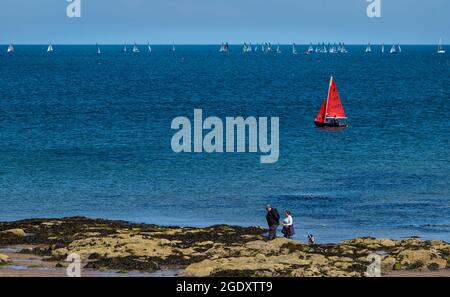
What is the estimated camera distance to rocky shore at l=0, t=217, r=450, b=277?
34719 mm

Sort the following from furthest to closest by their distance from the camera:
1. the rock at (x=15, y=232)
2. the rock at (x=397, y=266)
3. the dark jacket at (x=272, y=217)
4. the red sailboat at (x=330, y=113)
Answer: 1. the red sailboat at (x=330, y=113)
2. the rock at (x=15, y=232)
3. the dark jacket at (x=272, y=217)
4. the rock at (x=397, y=266)

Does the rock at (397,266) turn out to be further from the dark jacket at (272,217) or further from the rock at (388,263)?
the dark jacket at (272,217)

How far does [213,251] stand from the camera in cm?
3828

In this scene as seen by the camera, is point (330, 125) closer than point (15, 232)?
No

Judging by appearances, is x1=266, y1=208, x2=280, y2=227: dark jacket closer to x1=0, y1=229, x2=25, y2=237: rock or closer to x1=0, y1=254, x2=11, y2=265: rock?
x1=0, y1=229, x2=25, y2=237: rock

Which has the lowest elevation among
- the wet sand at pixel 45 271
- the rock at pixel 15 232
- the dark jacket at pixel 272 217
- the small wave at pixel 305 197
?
the small wave at pixel 305 197

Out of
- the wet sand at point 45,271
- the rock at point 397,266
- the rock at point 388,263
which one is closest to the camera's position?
the wet sand at point 45,271

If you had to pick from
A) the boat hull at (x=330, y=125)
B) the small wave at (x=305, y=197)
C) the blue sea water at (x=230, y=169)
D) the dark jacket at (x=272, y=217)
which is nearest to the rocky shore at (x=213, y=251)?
the dark jacket at (x=272, y=217)

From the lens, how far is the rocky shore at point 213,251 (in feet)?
114

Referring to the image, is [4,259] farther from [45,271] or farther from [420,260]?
[420,260]

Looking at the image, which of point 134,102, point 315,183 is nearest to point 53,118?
point 134,102

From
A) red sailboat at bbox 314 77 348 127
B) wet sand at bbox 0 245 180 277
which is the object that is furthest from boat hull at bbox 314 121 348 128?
wet sand at bbox 0 245 180 277

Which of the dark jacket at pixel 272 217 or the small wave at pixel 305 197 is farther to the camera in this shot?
the small wave at pixel 305 197

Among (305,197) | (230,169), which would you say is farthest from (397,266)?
(230,169)
